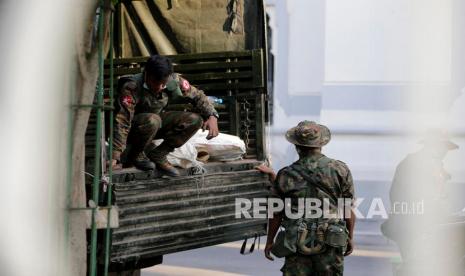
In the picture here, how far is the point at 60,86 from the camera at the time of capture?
3391 mm

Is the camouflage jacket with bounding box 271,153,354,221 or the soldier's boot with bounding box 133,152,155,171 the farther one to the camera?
the camouflage jacket with bounding box 271,153,354,221

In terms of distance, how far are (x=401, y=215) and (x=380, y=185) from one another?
16.9 feet

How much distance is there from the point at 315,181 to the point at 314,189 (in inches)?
1.8

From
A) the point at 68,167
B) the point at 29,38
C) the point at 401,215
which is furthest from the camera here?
the point at 401,215

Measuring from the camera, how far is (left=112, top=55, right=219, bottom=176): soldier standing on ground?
4.77 m

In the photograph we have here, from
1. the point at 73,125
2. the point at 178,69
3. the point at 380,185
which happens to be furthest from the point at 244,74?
the point at 380,185

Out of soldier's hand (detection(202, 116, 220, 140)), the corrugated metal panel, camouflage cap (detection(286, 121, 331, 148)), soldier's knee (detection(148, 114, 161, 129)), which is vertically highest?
soldier's knee (detection(148, 114, 161, 129))

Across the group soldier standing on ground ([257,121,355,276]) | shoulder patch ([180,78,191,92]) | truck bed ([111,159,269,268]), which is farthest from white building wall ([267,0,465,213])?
shoulder patch ([180,78,191,92])

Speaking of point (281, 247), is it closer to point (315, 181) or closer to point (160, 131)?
point (315, 181)

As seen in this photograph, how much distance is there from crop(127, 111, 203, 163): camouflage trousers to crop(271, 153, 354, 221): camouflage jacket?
0.62 metres

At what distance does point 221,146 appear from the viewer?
5.46 m

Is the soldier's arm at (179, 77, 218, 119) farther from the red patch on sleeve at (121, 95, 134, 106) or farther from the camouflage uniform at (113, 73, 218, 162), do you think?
the red patch on sleeve at (121, 95, 134, 106)

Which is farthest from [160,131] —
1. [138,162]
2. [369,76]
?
[369,76]

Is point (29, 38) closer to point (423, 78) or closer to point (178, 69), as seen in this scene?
point (178, 69)
